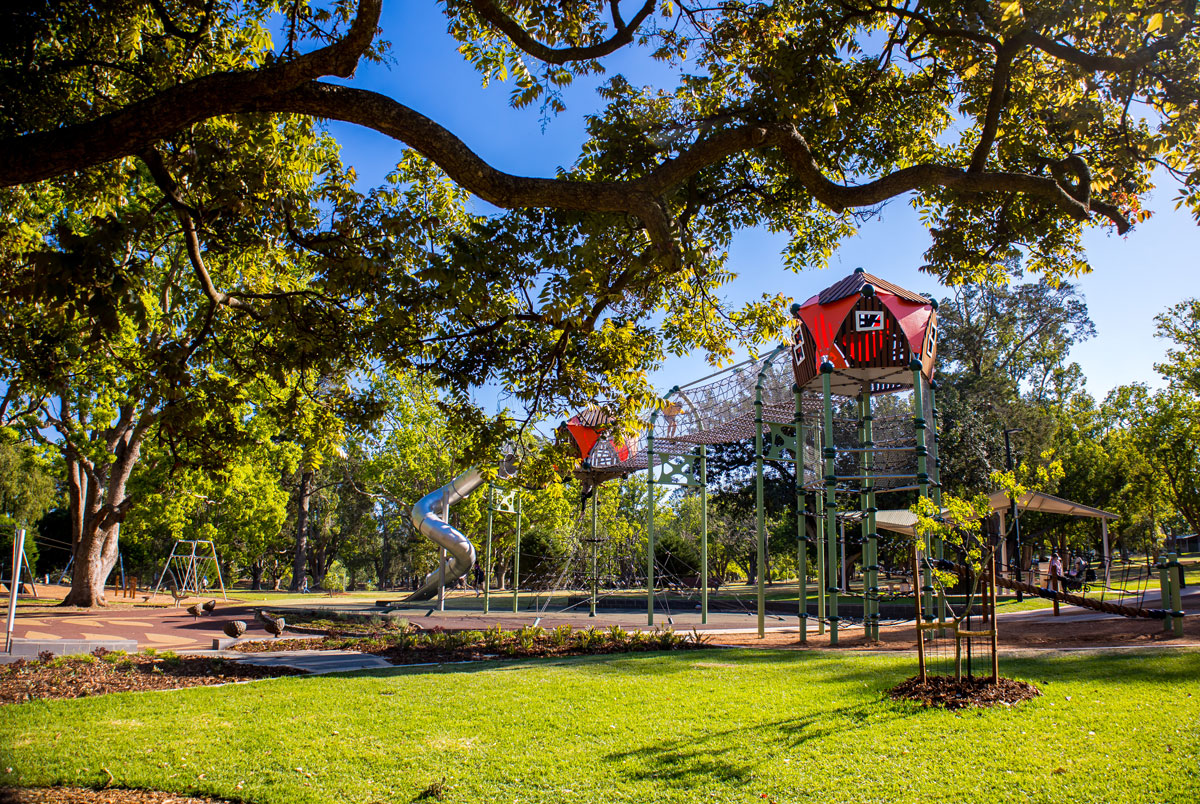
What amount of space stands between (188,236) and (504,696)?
5847 mm

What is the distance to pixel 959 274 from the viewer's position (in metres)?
9.50

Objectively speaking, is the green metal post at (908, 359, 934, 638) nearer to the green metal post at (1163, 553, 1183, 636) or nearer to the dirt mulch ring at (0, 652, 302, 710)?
the green metal post at (1163, 553, 1183, 636)

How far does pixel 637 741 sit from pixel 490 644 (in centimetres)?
757

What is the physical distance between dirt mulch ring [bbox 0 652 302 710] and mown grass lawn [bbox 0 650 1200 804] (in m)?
0.81

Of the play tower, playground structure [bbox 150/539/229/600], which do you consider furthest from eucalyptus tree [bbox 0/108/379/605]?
playground structure [bbox 150/539/229/600]

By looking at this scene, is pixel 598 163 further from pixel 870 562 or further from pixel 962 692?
pixel 870 562

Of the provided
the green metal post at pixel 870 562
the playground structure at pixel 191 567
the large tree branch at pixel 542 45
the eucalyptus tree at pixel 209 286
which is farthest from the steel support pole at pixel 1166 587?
the playground structure at pixel 191 567

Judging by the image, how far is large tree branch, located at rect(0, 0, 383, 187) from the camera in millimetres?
4531

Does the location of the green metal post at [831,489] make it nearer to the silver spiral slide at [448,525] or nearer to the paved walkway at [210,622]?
the paved walkway at [210,622]

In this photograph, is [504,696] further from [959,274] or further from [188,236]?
[959,274]

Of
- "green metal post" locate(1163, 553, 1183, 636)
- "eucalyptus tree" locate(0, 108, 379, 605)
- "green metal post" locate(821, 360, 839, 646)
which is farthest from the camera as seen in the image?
"green metal post" locate(821, 360, 839, 646)

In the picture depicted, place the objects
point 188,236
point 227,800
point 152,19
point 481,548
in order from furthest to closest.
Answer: point 481,548, point 152,19, point 188,236, point 227,800

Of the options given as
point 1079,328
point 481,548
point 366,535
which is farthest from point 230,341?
point 366,535

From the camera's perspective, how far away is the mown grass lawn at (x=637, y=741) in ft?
16.0
